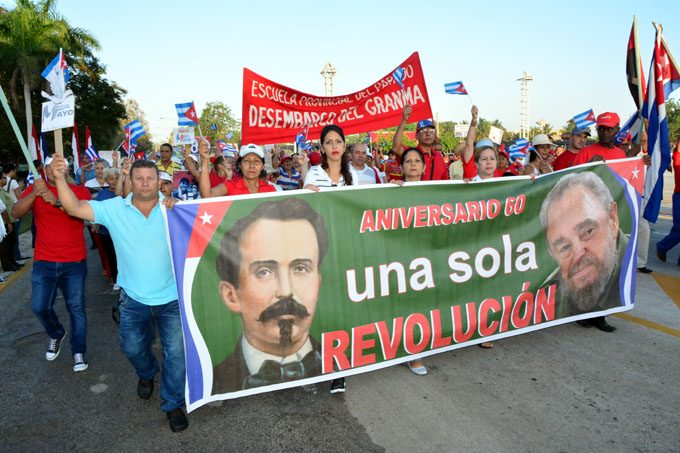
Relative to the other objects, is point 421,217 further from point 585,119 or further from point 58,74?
point 585,119

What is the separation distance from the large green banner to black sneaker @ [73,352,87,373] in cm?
158

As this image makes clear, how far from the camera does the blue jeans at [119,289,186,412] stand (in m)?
3.00

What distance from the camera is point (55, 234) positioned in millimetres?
3908

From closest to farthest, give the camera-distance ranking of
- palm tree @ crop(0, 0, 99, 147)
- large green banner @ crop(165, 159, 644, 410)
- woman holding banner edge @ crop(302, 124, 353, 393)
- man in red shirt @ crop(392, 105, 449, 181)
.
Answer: large green banner @ crop(165, 159, 644, 410) → woman holding banner edge @ crop(302, 124, 353, 393) → man in red shirt @ crop(392, 105, 449, 181) → palm tree @ crop(0, 0, 99, 147)

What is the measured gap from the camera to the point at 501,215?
12.8ft

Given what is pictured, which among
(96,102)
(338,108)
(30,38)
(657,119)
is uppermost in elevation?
(30,38)

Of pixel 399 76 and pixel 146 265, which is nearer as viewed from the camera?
pixel 146 265

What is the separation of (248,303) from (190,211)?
0.75 m

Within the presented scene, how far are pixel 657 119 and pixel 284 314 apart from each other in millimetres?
4943

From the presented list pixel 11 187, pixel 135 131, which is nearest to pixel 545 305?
pixel 135 131

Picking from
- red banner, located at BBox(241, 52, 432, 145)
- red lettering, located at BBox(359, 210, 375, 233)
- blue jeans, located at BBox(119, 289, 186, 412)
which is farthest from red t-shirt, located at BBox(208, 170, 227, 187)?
red lettering, located at BBox(359, 210, 375, 233)

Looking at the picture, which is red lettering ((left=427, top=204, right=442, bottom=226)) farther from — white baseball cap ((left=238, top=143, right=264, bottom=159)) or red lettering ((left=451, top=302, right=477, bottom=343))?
white baseball cap ((left=238, top=143, right=264, bottom=159))

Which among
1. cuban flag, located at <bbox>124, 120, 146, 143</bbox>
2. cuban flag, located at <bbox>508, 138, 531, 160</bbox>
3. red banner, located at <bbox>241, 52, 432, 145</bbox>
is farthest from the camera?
cuban flag, located at <bbox>508, 138, 531, 160</bbox>

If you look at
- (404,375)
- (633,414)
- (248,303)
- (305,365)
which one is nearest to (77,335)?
(248,303)
